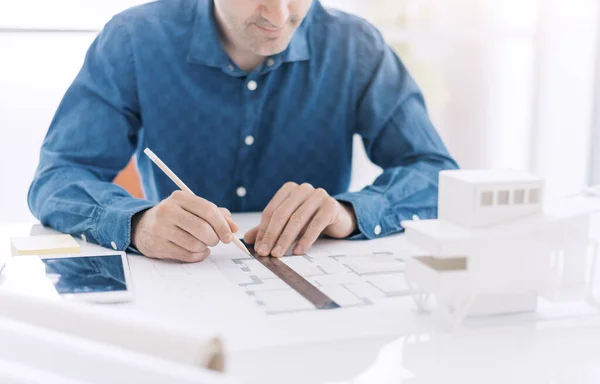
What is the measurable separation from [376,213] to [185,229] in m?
0.37

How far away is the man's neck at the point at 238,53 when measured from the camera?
5.20ft

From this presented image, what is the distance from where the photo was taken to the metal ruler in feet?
3.01

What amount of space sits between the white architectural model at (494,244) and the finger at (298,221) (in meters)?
0.32

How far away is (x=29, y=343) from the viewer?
2.11 feet

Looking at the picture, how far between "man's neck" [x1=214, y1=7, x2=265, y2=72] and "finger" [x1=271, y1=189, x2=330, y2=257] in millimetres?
486

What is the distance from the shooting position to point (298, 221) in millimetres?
1167

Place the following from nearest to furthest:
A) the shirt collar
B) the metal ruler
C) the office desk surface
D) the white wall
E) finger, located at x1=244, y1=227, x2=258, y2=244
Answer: the office desk surface, the metal ruler, finger, located at x1=244, y1=227, x2=258, y2=244, the shirt collar, the white wall

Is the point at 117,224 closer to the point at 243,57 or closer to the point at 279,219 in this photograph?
the point at 279,219

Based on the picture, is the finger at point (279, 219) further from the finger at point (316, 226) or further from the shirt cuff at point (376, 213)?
the shirt cuff at point (376, 213)

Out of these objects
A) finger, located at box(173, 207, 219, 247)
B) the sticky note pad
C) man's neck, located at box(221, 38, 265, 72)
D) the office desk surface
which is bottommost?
the sticky note pad

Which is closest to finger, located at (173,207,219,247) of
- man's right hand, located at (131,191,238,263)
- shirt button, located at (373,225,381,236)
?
man's right hand, located at (131,191,238,263)

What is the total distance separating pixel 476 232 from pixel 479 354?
0.13m

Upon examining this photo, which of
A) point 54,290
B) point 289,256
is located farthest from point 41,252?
point 289,256

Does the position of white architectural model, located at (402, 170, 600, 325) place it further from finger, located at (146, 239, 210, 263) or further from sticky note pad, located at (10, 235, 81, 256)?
sticky note pad, located at (10, 235, 81, 256)
